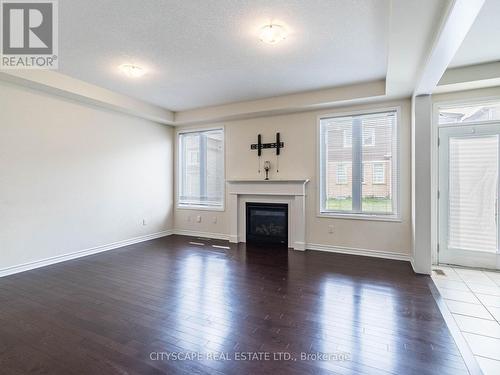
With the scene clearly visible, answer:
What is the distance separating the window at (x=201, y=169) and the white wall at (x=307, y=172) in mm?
216

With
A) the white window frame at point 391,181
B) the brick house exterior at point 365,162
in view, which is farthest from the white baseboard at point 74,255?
the brick house exterior at point 365,162

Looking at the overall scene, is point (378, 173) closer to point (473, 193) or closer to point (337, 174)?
point (337, 174)

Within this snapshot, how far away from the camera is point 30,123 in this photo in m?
3.76

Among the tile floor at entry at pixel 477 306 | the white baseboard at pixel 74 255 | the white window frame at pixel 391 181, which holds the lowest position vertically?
the tile floor at entry at pixel 477 306

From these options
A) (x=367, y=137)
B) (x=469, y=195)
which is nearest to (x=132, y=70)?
(x=367, y=137)

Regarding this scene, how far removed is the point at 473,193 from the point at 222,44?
3973 mm

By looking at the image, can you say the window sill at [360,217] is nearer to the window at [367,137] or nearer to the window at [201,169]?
the window at [367,137]

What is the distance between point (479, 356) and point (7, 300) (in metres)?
4.26

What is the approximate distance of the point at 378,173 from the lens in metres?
4.50

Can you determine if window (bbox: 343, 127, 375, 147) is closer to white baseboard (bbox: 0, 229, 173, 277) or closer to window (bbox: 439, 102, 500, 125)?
window (bbox: 439, 102, 500, 125)

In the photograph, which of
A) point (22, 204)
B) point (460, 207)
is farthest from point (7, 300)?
point (460, 207)

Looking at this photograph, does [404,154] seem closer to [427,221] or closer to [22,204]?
[427,221]

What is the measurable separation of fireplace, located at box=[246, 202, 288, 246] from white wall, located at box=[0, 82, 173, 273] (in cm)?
213

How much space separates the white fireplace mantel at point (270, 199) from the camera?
16.2ft
